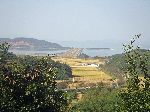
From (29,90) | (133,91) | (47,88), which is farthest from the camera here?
(47,88)

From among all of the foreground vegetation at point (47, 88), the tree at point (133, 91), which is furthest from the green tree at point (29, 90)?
the tree at point (133, 91)

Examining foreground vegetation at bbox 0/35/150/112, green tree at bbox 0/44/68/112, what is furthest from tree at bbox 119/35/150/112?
green tree at bbox 0/44/68/112

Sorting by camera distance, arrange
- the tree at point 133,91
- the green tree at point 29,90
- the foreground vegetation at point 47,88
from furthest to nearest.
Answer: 1. the green tree at point 29,90
2. the foreground vegetation at point 47,88
3. the tree at point 133,91

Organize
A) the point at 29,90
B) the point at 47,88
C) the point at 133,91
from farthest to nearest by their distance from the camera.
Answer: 1. the point at 47,88
2. the point at 29,90
3. the point at 133,91

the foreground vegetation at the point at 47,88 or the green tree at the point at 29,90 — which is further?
the green tree at the point at 29,90

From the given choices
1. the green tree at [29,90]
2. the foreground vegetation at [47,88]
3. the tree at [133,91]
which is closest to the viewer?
the tree at [133,91]

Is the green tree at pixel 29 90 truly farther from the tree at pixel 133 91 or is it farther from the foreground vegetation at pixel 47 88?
the tree at pixel 133 91

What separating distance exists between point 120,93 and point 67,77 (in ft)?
380

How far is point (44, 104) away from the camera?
25.9 metres

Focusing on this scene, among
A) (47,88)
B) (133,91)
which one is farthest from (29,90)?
(133,91)

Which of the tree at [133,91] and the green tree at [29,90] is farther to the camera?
the green tree at [29,90]

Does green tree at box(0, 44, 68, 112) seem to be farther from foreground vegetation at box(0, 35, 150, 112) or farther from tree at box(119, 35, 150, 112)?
tree at box(119, 35, 150, 112)

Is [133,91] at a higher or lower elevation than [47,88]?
higher

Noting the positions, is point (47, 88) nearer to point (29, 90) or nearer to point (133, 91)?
point (29, 90)
